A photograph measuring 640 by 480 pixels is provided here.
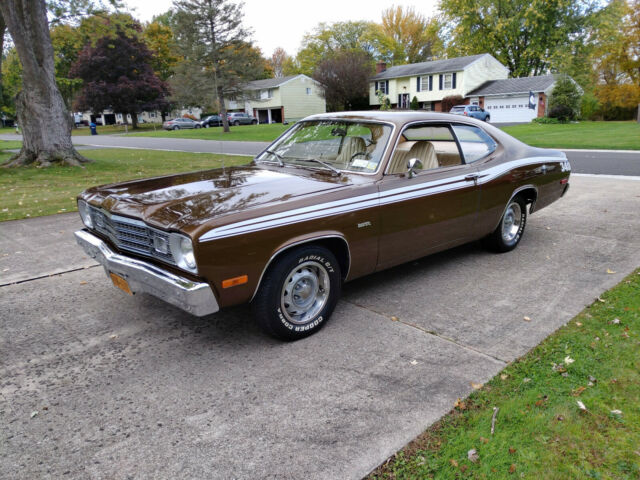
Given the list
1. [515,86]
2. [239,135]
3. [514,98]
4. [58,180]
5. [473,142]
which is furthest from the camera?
[515,86]

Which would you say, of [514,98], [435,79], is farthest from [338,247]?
[435,79]

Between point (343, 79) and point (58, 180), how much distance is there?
39808 mm

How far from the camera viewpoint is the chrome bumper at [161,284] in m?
3.10

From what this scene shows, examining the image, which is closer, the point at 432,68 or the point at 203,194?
the point at 203,194

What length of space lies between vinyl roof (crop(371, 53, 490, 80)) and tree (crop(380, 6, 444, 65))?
2064 cm

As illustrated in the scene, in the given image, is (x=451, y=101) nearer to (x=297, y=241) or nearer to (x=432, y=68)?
(x=432, y=68)

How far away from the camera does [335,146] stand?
459 cm

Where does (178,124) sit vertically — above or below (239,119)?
below

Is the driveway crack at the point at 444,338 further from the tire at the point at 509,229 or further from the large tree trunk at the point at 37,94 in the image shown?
the large tree trunk at the point at 37,94

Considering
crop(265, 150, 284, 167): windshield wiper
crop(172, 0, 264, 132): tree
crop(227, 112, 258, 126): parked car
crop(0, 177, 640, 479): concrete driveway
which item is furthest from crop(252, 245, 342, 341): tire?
crop(227, 112, 258, 126): parked car

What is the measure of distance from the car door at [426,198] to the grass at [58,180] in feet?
11.6

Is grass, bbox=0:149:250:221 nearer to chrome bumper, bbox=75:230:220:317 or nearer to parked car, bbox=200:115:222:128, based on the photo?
chrome bumper, bbox=75:230:220:317

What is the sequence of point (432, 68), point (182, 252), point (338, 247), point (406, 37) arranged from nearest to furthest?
point (182, 252)
point (338, 247)
point (432, 68)
point (406, 37)

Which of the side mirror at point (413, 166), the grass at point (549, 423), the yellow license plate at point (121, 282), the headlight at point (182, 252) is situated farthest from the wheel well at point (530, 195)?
the yellow license plate at point (121, 282)
